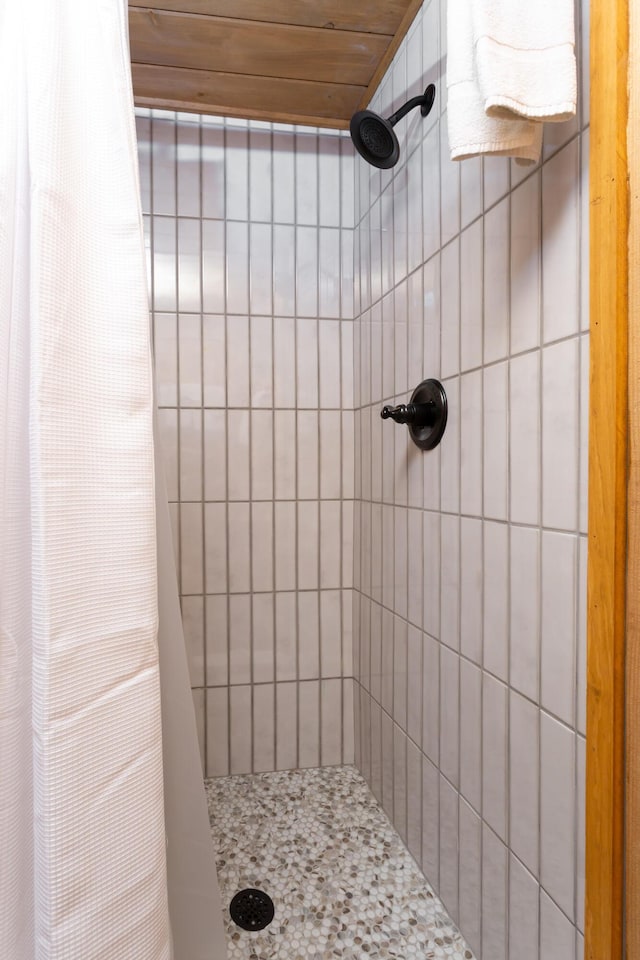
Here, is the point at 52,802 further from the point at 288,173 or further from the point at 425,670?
the point at 288,173

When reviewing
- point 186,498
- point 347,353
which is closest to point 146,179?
point 347,353

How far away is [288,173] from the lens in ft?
5.54

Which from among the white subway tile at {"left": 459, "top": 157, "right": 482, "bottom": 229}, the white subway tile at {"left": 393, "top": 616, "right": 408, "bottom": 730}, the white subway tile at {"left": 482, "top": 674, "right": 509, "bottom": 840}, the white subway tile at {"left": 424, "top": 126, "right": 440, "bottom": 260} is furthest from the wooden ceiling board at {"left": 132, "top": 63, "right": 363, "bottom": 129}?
the white subway tile at {"left": 482, "top": 674, "right": 509, "bottom": 840}

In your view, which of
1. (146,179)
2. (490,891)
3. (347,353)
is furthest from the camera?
(347,353)

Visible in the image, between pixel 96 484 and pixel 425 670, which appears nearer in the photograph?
pixel 96 484

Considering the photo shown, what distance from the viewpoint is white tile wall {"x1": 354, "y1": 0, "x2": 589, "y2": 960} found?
2.55ft

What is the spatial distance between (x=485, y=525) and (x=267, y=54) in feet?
3.99

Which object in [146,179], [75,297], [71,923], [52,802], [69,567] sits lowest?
[71,923]

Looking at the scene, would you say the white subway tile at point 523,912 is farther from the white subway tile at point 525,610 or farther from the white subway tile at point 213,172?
the white subway tile at point 213,172

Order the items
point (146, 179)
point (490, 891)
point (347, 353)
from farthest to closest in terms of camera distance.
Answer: point (347, 353) < point (146, 179) < point (490, 891)

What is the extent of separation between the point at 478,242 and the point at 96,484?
0.75 m

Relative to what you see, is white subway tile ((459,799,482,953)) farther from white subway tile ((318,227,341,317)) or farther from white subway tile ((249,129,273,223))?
white subway tile ((249,129,273,223))

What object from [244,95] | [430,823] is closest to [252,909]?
[430,823]

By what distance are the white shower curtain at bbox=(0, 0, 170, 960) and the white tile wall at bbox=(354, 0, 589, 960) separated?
0.53m
